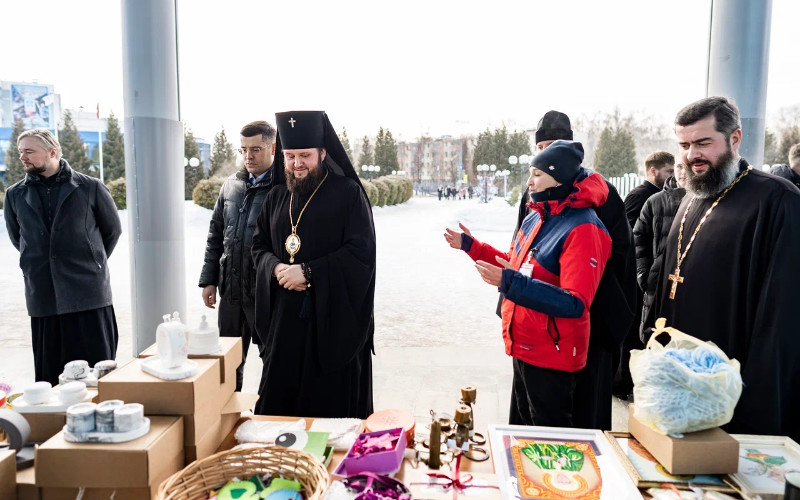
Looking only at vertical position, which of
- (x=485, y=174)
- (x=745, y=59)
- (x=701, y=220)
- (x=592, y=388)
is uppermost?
(x=745, y=59)

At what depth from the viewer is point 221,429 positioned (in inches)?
70.2

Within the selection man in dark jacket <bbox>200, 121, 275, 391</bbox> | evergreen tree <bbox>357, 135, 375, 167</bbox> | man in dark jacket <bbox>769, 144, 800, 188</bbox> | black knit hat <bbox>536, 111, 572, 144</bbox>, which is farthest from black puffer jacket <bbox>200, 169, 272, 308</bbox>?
evergreen tree <bbox>357, 135, 375, 167</bbox>

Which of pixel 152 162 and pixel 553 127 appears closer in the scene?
pixel 553 127

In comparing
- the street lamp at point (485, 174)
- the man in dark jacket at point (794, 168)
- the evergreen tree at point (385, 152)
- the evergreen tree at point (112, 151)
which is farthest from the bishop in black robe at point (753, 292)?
the evergreen tree at point (112, 151)

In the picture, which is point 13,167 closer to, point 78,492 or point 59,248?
point 59,248

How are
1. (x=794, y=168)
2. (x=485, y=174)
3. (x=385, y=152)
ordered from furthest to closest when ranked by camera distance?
(x=385, y=152) < (x=485, y=174) < (x=794, y=168)

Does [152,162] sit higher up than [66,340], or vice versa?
[152,162]

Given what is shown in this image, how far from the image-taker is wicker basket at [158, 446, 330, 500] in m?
1.38

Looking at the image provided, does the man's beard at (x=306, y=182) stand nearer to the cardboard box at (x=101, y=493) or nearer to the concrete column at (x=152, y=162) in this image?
the concrete column at (x=152, y=162)

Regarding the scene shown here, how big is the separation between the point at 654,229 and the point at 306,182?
2523 millimetres

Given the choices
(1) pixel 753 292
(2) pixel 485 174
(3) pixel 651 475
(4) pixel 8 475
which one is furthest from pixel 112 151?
(3) pixel 651 475

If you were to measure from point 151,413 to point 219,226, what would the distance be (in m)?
2.30

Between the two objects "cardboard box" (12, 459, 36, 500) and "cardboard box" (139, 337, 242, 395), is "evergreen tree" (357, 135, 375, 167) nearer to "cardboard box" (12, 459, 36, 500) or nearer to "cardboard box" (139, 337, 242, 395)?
"cardboard box" (139, 337, 242, 395)

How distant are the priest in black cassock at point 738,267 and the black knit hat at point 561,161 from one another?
49 cm
